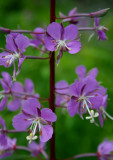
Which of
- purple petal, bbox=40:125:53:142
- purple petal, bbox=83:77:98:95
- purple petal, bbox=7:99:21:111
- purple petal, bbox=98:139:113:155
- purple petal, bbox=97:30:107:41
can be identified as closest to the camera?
purple petal, bbox=40:125:53:142

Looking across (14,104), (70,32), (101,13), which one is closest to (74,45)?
(70,32)

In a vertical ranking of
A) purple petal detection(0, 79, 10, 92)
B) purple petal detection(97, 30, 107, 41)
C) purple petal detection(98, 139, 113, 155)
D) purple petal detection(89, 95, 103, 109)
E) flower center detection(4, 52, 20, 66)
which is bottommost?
purple petal detection(98, 139, 113, 155)

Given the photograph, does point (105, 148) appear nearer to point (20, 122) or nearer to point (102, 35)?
point (20, 122)

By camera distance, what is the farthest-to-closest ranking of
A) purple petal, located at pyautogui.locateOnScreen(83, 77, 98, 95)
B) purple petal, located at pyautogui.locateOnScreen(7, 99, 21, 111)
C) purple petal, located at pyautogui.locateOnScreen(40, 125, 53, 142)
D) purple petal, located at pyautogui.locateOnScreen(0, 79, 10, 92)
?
purple petal, located at pyautogui.locateOnScreen(7, 99, 21, 111), purple petal, located at pyautogui.locateOnScreen(0, 79, 10, 92), purple petal, located at pyautogui.locateOnScreen(83, 77, 98, 95), purple petal, located at pyautogui.locateOnScreen(40, 125, 53, 142)

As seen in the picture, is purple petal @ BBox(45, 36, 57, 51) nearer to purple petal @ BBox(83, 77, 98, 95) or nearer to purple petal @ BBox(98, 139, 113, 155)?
purple petal @ BBox(83, 77, 98, 95)

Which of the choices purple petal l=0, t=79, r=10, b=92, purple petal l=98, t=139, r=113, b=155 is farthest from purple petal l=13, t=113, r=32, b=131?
purple petal l=98, t=139, r=113, b=155

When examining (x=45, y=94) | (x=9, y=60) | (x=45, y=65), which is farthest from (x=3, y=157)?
(x=45, y=65)

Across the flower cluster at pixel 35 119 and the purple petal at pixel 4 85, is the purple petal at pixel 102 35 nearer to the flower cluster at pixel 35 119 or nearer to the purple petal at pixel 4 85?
the flower cluster at pixel 35 119

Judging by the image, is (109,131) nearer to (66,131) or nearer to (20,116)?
(66,131)
